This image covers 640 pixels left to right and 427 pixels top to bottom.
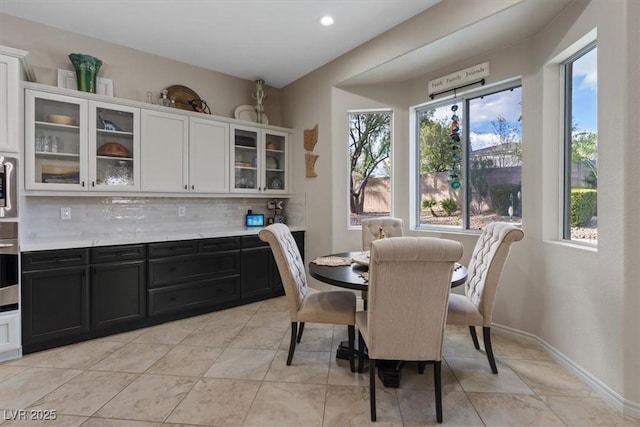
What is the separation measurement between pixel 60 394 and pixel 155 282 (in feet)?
4.07

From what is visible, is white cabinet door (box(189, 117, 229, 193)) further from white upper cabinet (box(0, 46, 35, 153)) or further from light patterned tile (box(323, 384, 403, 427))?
light patterned tile (box(323, 384, 403, 427))

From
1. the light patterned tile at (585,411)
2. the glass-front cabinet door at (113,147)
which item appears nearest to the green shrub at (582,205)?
the light patterned tile at (585,411)

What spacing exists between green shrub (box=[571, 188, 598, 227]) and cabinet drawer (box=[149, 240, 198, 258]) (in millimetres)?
3425

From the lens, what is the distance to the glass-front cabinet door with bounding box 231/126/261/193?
4.01m

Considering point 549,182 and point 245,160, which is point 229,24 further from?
point 549,182

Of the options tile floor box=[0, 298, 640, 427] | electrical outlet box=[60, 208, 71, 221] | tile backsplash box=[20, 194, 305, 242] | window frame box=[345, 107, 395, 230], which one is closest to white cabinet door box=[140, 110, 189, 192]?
tile backsplash box=[20, 194, 305, 242]

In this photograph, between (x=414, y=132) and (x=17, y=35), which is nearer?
(x=17, y=35)

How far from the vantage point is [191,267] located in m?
3.38

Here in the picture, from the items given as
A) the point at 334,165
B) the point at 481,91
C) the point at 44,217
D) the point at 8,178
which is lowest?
the point at 44,217

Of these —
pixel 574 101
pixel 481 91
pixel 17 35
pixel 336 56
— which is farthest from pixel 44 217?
pixel 574 101

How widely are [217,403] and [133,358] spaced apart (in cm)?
102

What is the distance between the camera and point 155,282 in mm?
3148

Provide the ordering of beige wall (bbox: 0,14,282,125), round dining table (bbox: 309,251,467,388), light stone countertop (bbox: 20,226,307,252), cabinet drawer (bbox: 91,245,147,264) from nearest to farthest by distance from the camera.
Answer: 1. round dining table (bbox: 309,251,467,388)
2. light stone countertop (bbox: 20,226,307,252)
3. cabinet drawer (bbox: 91,245,147,264)
4. beige wall (bbox: 0,14,282,125)

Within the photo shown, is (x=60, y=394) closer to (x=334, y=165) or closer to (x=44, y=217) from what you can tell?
(x=44, y=217)
